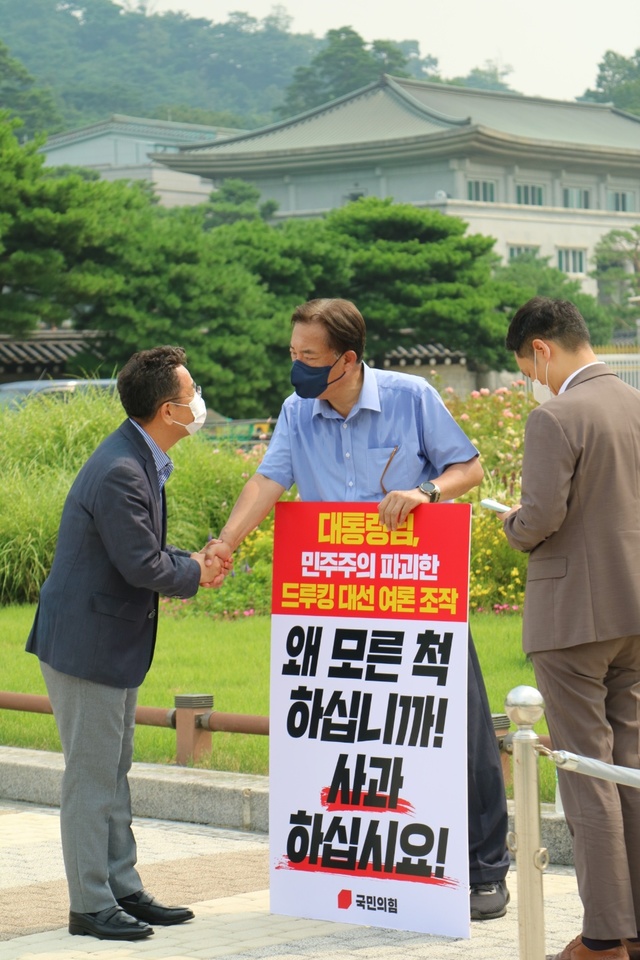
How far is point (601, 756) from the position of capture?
12.3 feet

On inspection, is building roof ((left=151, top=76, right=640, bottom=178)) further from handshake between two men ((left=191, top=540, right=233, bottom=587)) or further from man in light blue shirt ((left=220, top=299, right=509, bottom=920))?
handshake between two men ((left=191, top=540, right=233, bottom=587))

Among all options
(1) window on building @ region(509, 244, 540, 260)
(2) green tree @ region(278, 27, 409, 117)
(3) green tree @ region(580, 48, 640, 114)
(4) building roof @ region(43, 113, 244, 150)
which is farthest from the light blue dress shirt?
(3) green tree @ region(580, 48, 640, 114)

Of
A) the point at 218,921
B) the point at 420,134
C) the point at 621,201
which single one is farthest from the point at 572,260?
the point at 218,921

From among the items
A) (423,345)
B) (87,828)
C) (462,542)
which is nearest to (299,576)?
(462,542)

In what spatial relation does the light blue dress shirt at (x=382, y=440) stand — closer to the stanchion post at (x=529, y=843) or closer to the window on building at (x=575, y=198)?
the stanchion post at (x=529, y=843)

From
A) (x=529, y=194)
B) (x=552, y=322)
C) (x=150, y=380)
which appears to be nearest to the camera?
(x=552, y=322)

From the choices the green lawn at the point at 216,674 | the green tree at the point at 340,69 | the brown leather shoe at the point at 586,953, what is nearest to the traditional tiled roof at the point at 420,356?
the green lawn at the point at 216,674

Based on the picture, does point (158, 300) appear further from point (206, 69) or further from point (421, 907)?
point (206, 69)

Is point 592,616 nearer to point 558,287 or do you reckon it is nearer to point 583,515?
point 583,515

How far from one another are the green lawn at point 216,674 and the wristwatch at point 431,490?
5.69 feet

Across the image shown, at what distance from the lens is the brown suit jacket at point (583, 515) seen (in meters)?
3.74

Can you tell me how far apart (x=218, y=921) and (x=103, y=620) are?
1032 millimetres

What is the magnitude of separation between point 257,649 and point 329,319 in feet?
16.8

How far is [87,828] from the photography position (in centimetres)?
417
